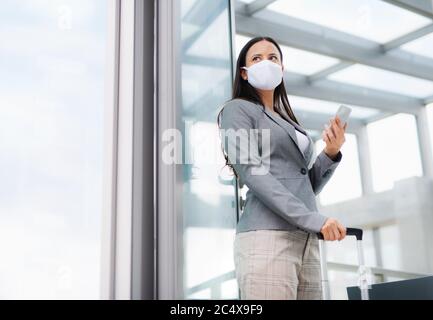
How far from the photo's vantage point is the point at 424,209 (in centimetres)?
367

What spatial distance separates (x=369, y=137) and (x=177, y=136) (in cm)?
277

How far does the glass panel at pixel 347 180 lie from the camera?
3.96 meters

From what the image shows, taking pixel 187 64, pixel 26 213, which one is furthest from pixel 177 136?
pixel 26 213

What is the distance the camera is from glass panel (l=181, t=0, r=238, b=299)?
4.73 ft

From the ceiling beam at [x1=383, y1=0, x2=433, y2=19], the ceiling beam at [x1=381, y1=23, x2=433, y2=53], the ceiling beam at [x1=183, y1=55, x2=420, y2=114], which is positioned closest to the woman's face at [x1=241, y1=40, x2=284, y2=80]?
the ceiling beam at [x1=383, y1=0, x2=433, y2=19]

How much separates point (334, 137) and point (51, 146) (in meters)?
0.79

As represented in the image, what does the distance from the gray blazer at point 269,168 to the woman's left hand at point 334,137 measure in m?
0.06

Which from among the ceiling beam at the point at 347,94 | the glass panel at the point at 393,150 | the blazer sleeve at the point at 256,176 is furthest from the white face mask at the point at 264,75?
the glass panel at the point at 393,150

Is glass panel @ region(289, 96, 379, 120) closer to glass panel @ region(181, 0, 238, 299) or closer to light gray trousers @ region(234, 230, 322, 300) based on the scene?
glass panel @ region(181, 0, 238, 299)

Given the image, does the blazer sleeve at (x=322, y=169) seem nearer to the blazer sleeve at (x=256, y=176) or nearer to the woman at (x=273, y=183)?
the woman at (x=273, y=183)

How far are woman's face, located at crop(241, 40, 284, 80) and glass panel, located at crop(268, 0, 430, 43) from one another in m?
1.47

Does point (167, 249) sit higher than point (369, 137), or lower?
lower

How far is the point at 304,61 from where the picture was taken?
3.40 metres
